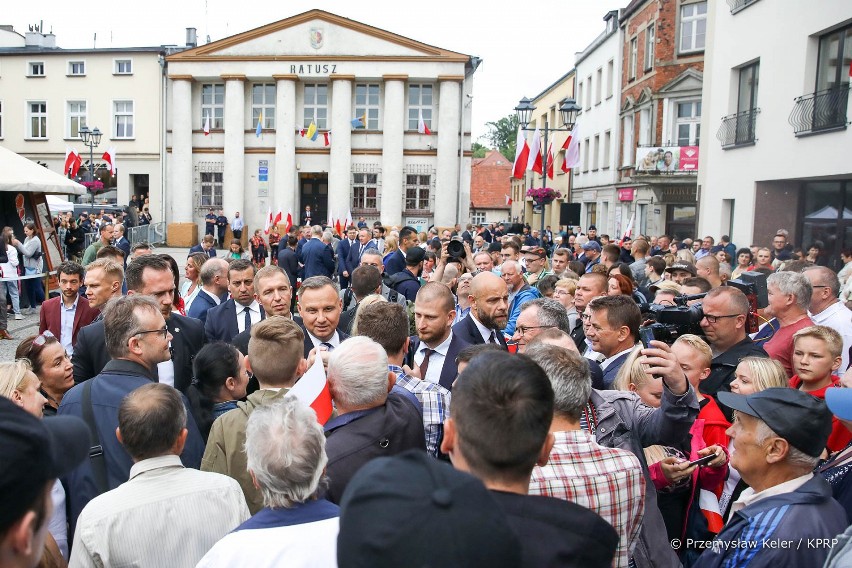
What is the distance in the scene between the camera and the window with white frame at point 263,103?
114 ft

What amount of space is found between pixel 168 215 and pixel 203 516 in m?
35.3

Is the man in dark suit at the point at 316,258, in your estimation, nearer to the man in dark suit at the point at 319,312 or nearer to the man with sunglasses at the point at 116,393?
the man in dark suit at the point at 319,312

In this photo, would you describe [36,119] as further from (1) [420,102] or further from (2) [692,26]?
(2) [692,26]

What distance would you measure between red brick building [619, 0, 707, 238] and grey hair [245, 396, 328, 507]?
24831mm

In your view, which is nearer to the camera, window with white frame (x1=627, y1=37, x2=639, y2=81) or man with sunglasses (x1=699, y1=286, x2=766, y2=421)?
man with sunglasses (x1=699, y1=286, x2=766, y2=421)

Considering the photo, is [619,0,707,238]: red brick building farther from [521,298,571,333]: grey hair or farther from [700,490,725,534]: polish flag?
[700,490,725,534]: polish flag

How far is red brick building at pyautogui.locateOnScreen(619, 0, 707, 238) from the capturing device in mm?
25750

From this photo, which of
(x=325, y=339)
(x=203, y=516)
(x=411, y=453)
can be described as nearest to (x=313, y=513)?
(x=203, y=516)

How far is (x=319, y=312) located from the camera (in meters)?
5.16

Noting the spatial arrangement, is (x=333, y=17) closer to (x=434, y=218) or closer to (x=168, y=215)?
(x=434, y=218)

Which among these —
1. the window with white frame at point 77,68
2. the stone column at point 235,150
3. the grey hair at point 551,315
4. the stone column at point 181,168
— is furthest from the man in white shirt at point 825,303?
the window with white frame at point 77,68

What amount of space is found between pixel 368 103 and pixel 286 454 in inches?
1323

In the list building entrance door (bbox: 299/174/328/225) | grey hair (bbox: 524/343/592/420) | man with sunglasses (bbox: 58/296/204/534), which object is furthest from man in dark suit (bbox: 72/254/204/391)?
building entrance door (bbox: 299/174/328/225)

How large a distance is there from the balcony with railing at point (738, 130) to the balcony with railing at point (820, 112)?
185cm
